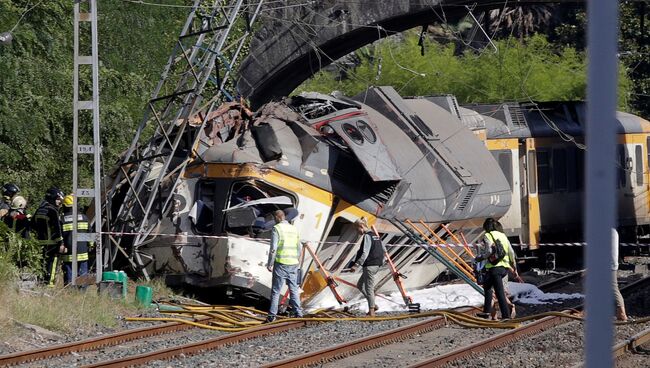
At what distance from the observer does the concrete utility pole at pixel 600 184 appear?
12.2ft

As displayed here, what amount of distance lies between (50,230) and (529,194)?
1070 centimetres

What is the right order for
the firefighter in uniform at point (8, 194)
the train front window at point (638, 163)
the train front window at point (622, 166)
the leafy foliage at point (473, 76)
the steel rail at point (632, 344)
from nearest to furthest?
the steel rail at point (632, 344) → the firefighter in uniform at point (8, 194) → the train front window at point (622, 166) → the train front window at point (638, 163) → the leafy foliage at point (473, 76)

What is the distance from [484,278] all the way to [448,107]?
21.4 feet

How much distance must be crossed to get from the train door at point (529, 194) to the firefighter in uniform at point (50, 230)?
10344mm

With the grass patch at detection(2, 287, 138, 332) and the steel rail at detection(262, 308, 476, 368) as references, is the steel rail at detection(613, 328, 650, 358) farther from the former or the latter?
the grass patch at detection(2, 287, 138, 332)

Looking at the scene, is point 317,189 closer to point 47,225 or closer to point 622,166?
point 47,225

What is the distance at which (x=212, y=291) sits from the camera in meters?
17.8

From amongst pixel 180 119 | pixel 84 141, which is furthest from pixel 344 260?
pixel 84 141

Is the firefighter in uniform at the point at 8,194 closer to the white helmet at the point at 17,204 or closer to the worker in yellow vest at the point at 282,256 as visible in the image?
the white helmet at the point at 17,204

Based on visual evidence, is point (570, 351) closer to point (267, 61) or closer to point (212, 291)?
point (212, 291)

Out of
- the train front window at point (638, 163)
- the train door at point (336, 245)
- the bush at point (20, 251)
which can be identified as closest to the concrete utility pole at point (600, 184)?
the train door at point (336, 245)

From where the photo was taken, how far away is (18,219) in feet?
57.5

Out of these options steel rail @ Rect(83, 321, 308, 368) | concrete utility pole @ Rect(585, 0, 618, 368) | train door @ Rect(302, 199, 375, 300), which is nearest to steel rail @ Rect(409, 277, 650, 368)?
steel rail @ Rect(83, 321, 308, 368)

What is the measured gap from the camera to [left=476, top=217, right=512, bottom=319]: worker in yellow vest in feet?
50.6
